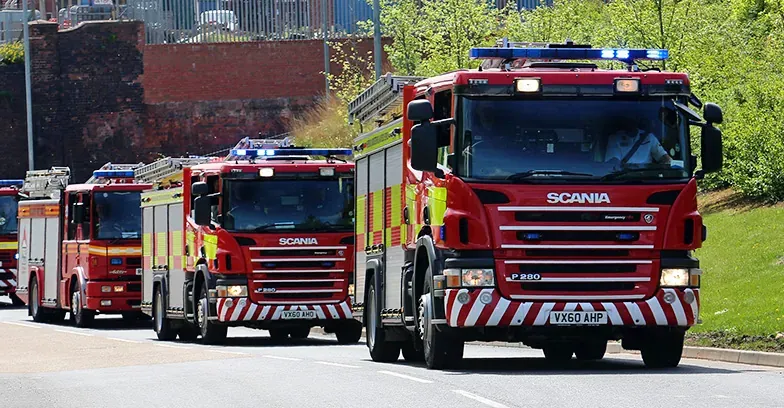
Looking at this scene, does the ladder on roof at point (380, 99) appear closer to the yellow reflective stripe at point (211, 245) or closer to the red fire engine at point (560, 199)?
the red fire engine at point (560, 199)

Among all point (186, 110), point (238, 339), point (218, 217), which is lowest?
point (238, 339)

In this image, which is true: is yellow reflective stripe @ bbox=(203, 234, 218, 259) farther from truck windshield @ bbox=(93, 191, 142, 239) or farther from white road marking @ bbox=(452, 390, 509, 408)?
white road marking @ bbox=(452, 390, 509, 408)

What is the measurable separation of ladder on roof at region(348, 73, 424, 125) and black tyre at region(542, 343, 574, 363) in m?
3.37

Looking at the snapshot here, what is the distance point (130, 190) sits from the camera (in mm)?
34844

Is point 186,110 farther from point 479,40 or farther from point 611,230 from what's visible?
point 611,230

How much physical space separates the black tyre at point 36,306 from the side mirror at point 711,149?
987 inches

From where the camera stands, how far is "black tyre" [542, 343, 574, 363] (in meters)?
20.5

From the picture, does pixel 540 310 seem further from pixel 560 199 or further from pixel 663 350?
pixel 663 350

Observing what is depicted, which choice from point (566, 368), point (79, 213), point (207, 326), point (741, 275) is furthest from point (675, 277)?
point (79, 213)

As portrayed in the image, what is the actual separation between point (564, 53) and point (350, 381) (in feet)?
12.9

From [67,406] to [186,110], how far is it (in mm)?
51588

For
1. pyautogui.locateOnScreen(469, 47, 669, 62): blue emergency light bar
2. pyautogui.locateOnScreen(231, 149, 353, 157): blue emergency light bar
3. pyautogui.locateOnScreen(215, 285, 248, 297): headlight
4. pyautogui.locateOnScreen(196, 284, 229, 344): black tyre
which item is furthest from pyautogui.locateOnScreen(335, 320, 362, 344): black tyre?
pyautogui.locateOnScreen(469, 47, 669, 62): blue emergency light bar

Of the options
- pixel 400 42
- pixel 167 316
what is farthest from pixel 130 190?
pixel 400 42

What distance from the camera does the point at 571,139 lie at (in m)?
16.8
